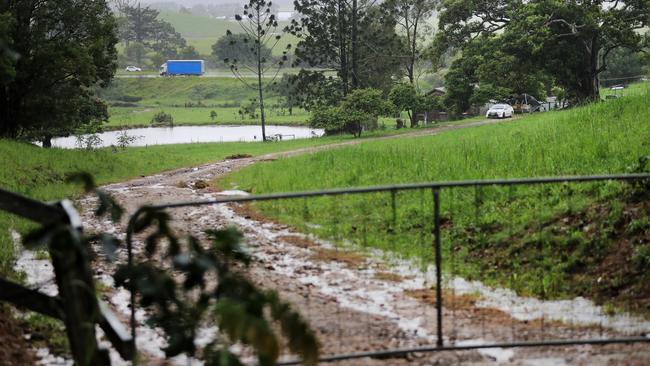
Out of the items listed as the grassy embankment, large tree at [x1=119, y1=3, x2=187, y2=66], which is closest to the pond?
the grassy embankment

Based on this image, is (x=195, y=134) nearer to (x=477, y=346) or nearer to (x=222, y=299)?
(x=477, y=346)

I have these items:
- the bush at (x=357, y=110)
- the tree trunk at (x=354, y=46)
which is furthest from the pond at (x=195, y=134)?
the bush at (x=357, y=110)

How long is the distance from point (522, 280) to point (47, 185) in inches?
690

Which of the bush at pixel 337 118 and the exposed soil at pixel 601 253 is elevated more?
the bush at pixel 337 118

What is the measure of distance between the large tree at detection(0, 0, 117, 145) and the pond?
21.4 metres

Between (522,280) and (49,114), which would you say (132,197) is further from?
(49,114)

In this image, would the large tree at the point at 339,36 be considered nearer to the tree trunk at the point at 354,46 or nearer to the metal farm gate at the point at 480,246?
the tree trunk at the point at 354,46

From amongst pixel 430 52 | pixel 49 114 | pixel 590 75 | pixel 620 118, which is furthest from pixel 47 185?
pixel 430 52

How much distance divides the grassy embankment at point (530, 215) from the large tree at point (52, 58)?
16476 mm

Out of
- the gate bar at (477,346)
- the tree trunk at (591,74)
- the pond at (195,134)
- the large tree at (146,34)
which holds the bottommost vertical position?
the gate bar at (477,346)

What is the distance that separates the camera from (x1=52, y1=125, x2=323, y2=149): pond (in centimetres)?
5776

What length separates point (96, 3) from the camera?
34250 millimetres

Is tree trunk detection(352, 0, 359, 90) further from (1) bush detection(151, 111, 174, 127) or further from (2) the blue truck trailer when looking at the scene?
(2) the blue truck trailer

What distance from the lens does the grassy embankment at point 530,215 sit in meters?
7.77
